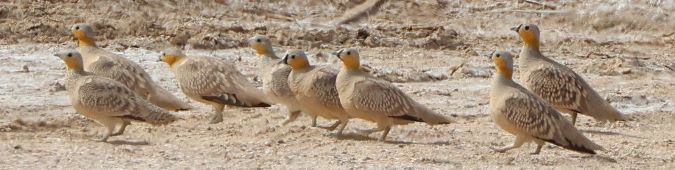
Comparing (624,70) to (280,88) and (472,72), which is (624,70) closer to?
(472,72)

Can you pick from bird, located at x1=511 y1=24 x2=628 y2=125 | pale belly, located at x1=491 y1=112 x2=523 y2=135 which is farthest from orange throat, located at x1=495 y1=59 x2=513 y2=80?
bird, located at x1=511 y1=24 x2=628 y2=125

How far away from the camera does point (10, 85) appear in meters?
15.9

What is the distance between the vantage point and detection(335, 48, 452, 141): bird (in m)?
12.9

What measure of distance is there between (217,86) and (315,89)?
1164mm

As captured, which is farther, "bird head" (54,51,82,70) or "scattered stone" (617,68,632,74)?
"scattered stone" (617,68,632,74)

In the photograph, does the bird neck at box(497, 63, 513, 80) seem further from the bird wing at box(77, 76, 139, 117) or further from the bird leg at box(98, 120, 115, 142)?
the bird leg at box(98, 120, 115, 142)

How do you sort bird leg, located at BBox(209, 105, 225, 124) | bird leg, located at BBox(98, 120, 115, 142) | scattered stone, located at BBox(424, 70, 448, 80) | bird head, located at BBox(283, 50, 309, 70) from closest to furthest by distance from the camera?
bird leg, located at BBox(98, 120, 115, 142) → bird head, located at BBox(283, 50, 309, 70) → bird leg, located at BBox(209, 105, 225, 124) → scattered stone, located at BBox(424, 70, 448, 80)

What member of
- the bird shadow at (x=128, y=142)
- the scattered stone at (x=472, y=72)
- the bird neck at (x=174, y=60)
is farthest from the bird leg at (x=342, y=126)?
the scattered stone at (x=472, y=72)

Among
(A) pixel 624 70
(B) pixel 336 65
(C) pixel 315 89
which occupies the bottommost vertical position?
(A) pixel 624 70

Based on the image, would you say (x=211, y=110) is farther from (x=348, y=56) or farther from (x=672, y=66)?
(x=672, y=66)

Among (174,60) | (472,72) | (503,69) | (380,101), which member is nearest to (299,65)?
(380,101)

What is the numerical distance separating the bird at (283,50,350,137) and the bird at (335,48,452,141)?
0.30m

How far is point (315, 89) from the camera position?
13375 mm

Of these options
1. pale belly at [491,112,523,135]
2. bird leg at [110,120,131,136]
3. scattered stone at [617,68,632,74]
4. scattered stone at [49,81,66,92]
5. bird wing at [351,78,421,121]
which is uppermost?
bird wing at [351,78,421,121]
